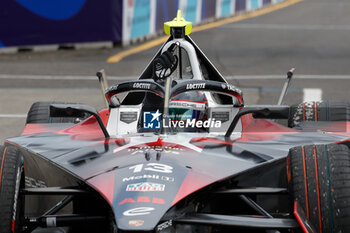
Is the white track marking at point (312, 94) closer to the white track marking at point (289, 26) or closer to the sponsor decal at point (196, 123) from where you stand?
the sponsor decal at point (196, 123)

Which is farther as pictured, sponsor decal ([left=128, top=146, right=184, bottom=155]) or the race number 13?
sponsor decal ([left=128, top=146, right=184, bottom=155])

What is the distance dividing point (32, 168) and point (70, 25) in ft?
39.5

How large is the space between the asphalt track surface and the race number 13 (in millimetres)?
4911

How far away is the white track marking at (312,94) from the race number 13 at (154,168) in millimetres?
7138

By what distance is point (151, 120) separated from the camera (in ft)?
22.0

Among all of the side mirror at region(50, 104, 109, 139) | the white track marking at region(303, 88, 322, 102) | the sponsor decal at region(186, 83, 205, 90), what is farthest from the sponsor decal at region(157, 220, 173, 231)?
the white track marking at region(303, 88, 322, 102)

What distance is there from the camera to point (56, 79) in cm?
1446

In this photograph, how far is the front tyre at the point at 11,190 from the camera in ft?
16.1

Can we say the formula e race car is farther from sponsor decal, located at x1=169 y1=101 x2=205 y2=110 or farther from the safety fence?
the safety fence

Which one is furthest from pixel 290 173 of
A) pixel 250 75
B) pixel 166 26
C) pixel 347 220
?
pixel 250 75

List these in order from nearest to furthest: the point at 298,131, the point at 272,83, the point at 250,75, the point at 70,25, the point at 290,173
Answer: the point at 290,173, the point at 298,131, the point at 272,83, the point at 250,75, the point at 70,25

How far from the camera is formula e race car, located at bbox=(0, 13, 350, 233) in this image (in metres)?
4.82

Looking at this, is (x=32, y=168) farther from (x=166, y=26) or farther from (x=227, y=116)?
(x=166, y=26)

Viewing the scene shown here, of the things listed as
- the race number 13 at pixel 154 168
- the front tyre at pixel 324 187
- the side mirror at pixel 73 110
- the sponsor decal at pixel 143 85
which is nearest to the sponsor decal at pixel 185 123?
the sponsor decal at pixel 143 85
